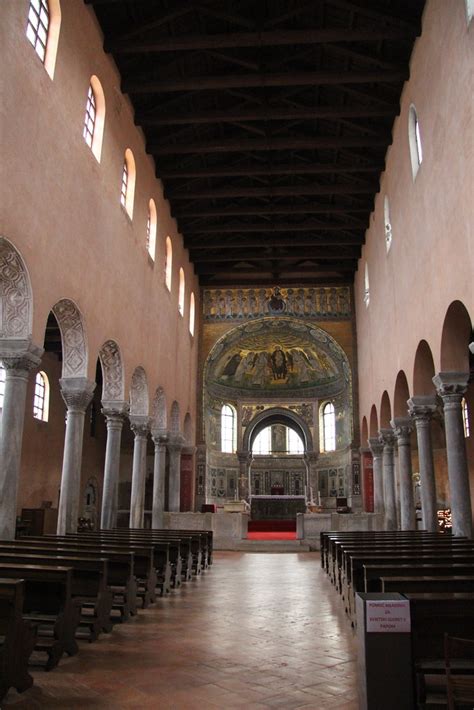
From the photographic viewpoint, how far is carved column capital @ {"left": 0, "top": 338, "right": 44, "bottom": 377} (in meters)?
11.9

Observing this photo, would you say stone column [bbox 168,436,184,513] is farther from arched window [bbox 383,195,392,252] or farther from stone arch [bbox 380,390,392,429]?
arched window [bbox 383,195,392,252]

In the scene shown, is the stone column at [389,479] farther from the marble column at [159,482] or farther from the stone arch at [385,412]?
the marble column at [159,482]

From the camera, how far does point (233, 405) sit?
37.1 meters

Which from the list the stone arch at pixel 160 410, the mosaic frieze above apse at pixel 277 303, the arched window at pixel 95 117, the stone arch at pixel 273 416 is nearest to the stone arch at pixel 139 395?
the stone arch at pixel 160 410

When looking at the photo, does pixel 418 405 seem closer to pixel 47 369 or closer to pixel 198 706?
pixel 198 706

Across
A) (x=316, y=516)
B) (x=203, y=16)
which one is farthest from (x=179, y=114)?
(x=316, y=516)

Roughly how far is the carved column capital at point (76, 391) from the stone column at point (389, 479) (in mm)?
13184

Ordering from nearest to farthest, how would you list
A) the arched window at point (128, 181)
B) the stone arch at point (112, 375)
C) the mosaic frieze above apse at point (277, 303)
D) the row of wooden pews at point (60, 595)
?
the row of wooden pews at point (60, 595), the stone arch at point (112, 375), the arched window at point (128, 181), the mosaic frieze above apse at point (277, 303)

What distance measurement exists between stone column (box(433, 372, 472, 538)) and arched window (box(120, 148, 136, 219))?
35.1 feet

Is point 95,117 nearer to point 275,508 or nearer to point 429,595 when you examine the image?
point 429,595

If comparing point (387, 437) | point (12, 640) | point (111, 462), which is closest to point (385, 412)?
point (387, 437)

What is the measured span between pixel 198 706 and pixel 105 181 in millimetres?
14012

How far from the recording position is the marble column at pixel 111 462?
18484mm

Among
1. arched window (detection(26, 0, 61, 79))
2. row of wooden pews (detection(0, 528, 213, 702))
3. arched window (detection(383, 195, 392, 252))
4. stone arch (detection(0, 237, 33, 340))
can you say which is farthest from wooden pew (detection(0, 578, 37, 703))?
arched window (detection(383, 195, 392, 252))
